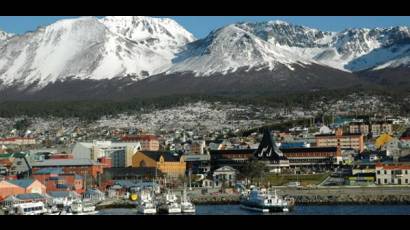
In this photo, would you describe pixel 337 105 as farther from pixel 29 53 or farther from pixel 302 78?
pixel 29 53

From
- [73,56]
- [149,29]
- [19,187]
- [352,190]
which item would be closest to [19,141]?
[19,187]

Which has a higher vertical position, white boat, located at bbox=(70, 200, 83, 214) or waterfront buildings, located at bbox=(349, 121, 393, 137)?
waterfront buildings, located at bbox=(349, 121, 393, 137)

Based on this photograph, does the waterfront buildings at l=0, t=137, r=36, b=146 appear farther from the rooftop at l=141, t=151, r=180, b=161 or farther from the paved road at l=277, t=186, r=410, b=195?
the paved road at l=277, t=186, r=410, b=195

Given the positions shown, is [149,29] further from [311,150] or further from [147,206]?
[147,206]

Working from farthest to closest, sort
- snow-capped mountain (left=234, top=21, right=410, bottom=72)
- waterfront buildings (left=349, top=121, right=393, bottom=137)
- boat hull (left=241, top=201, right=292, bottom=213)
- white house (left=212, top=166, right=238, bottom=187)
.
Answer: snow-capped mountain (left=234, top=21, right=410, bottom=72), waterfront buildings (left=349, top=121, right=393, bottom=137), white house (left=212, top=166, right=238, bottom=187), boat hull (left=241, top=201, right=292, bottom=213)

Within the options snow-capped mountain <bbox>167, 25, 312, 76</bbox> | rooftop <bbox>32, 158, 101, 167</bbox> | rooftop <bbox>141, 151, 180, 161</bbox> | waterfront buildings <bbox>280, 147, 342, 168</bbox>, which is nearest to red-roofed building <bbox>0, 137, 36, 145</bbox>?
rooftop <bbox>141, 151, 180, 161</bbox>

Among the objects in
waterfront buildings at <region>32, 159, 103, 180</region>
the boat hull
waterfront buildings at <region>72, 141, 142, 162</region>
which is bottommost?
the boat hull

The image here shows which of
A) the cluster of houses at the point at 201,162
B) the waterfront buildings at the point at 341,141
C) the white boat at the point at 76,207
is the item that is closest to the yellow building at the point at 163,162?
the cluster of houses at the point at 201,162

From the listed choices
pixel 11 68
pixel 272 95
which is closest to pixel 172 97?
pixel 272 95

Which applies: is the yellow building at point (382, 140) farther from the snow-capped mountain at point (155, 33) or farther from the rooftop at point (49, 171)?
the snow-capped mountain at point (155, 33)
